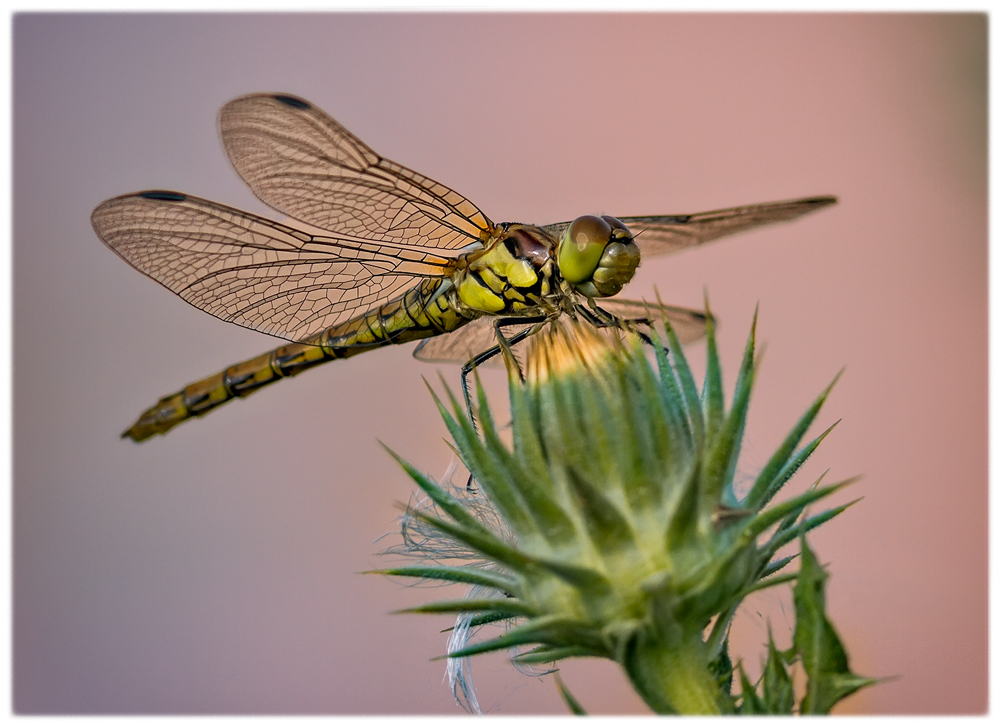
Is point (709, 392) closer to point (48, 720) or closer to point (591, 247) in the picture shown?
point (591, 247)

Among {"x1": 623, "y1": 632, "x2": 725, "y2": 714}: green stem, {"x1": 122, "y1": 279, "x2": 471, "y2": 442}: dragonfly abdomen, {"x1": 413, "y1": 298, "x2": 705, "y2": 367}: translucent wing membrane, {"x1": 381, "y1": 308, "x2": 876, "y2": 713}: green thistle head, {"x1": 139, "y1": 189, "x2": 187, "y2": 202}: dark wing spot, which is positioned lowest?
{"x1": 623, "y1": 632, "x2": 725, "y2": 714}: green stem

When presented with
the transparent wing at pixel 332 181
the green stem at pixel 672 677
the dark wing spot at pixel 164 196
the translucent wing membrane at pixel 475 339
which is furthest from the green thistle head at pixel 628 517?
the dark wing spot at pixel 164 196

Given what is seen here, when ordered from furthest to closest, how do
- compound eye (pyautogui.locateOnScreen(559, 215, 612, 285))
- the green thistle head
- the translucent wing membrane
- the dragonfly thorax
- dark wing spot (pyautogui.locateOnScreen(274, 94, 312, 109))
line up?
the translucent wing membrane
dark wing spot (pyautogui.locateOnScreen(274, 94, 312, 109))
the dragonfly thorax
compound eye (pyautogui.locateOnScreen(559, 215, 612, 285))
the green thistle head

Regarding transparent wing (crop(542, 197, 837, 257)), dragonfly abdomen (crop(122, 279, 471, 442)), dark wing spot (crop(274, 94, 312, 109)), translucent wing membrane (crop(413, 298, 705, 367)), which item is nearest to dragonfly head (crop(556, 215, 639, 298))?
transparent wing (crop(542, 197, 837, 257))

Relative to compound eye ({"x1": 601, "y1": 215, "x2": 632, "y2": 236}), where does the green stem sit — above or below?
below

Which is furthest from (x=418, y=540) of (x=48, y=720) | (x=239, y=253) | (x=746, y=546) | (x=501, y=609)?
(x=239, y=253)

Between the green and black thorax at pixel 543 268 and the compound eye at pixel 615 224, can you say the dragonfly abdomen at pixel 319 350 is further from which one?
the compound eye at pixel 615 224

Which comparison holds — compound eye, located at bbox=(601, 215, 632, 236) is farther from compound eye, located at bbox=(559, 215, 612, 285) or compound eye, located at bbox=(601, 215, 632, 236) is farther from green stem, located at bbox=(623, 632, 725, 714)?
green stem, located at bbox=(623, 632, 725, 714)
